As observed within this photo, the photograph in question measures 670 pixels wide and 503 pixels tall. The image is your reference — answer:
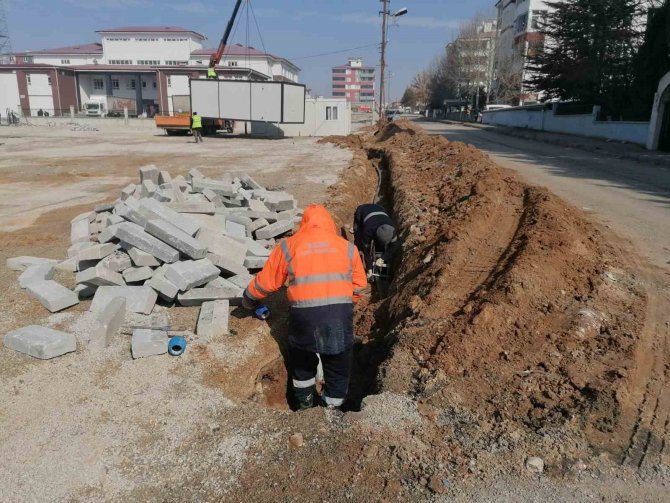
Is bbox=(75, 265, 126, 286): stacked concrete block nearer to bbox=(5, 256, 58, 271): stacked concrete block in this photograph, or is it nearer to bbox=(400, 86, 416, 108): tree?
bbox=(5, 256, 58, 271): stacked concrete block

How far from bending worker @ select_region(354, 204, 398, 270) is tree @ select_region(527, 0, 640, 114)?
26.8 metres

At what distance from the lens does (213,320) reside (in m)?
5.17

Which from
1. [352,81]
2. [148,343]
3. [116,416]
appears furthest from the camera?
[352,81]

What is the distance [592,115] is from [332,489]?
3000 cm

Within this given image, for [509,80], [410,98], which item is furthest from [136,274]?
[410,98]

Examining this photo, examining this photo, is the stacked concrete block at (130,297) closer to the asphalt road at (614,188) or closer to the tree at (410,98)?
the asphalt road at (614,188)

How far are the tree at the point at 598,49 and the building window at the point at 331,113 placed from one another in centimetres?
1488

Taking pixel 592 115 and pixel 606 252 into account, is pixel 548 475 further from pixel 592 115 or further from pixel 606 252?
pixel 592 115

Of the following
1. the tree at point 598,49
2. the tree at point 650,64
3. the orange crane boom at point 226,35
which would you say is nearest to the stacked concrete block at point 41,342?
the tree at point 650,64

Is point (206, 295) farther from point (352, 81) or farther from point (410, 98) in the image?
point (352, 81)

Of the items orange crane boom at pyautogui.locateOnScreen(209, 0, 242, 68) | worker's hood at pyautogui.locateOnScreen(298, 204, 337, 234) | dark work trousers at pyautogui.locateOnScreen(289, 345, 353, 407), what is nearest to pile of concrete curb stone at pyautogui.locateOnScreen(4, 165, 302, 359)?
dark work trousers at pyautogui.locateOnScreen(289, 345, 353, 407)

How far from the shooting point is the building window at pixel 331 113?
34312 mm

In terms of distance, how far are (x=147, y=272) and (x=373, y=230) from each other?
9.52ft

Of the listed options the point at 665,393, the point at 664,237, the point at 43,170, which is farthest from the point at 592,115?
the point at 665,393
